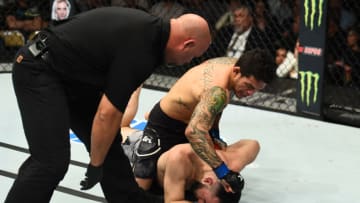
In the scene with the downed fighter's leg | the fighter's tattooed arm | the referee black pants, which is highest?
the referee black pants

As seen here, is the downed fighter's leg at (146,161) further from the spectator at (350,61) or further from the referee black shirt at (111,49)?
the spectator at (350,61)

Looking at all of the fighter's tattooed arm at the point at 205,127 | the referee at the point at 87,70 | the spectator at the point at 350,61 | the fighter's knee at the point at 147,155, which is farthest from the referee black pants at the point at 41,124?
the spectator at the point at 350,61

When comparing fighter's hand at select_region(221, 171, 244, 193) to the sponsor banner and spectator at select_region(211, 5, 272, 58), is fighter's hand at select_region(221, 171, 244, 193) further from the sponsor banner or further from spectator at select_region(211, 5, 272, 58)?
spectator at select_region(211, 5, 272, 58)

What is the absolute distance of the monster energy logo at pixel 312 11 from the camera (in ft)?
12.4

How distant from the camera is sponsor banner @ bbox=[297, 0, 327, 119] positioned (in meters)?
3.80

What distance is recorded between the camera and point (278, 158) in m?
3.19

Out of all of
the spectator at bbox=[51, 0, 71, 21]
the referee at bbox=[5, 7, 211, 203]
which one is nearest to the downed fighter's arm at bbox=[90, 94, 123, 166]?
the referee at bbox=[5, 7, 211, 203]

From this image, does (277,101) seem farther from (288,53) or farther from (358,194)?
(358,194)

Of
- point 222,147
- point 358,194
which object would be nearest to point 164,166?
point 222,147

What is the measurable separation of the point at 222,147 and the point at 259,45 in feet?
6.07

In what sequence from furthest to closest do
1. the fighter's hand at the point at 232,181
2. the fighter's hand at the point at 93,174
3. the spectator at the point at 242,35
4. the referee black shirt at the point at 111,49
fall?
the spectator at the point at 242,35 → the fighter's hand at the point at 232,181 → the fighter's hand at the point at 93,174 → the referee black shirt at the point at 111,49

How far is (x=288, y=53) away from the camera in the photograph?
167 inches

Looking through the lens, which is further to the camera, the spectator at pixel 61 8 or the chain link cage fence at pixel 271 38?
the spectator at pixel 61 8

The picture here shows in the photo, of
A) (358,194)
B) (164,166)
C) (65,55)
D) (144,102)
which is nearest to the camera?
(65,55)
